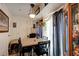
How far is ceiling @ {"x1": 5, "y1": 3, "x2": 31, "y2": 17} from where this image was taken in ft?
5.73

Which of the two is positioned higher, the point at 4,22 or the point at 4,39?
the point at 4,22

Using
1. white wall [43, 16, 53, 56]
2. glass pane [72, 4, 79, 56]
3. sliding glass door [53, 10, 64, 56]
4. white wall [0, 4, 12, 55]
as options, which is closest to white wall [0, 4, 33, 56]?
white wall [0, 4, 12, 55]

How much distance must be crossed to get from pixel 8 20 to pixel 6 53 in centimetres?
45

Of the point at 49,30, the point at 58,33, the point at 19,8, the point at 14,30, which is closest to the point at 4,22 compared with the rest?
the point at 14,30

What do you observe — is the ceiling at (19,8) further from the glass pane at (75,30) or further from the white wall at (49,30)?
the glass pane at (75,30)

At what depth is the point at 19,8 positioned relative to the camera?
1754mm

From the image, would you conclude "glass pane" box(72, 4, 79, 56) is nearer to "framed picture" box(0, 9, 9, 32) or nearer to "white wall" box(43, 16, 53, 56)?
"white wall" box(43, 16, 53, 56)

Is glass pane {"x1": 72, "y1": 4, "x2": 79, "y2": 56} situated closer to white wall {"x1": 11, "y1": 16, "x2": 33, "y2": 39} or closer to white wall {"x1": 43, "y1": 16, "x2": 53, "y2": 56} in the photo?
white wall {"x1": 43, "y1": 16, "x2": 53, "y2": 56}

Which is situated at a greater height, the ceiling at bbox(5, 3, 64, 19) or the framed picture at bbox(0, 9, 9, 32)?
the ceiling at bbox(5, 3, 64, 19)

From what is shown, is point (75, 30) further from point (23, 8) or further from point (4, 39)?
point (4, 39)

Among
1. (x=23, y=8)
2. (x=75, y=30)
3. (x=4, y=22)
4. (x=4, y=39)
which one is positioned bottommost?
(x=4, y=39)

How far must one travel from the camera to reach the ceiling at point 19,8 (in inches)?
68.7

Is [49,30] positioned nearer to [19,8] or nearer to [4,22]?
[19,8]

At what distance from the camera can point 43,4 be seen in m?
1.75
